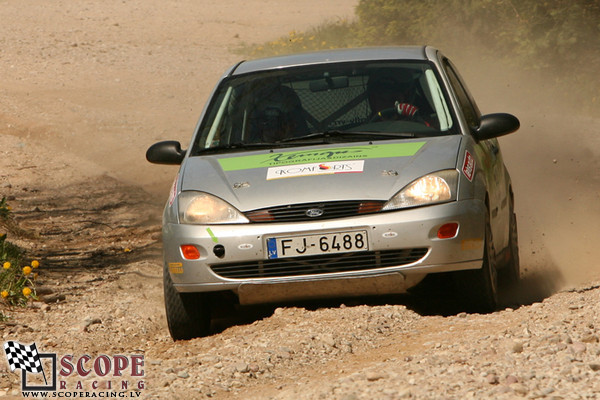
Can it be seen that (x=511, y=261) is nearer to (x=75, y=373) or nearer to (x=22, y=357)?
(x=75, y=373)

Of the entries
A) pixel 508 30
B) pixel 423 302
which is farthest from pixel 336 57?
pixel 508 30

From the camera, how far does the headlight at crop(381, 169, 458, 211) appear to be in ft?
18.2

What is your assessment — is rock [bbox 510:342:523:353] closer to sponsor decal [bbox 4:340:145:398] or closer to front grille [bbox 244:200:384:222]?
front grille [bbox 244:200:384:222]

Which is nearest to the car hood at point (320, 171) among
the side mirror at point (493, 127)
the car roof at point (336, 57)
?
the side mirror at point (493, 127)

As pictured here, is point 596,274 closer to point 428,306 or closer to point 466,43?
point 428,306

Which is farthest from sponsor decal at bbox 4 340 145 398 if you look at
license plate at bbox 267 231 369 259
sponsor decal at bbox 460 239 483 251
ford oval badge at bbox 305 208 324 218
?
sponsor decal at bbox 460 239 483 251

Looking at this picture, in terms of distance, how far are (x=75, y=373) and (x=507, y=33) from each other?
14756 millimetres

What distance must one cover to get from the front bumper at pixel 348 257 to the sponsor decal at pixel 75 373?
65cm

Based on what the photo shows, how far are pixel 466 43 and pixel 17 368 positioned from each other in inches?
630

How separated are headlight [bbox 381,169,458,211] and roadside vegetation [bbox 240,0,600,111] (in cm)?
1222

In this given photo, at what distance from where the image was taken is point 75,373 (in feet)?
17.8

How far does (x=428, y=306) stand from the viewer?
21.9 ft

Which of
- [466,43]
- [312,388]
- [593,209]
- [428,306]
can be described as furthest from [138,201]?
[466,43]

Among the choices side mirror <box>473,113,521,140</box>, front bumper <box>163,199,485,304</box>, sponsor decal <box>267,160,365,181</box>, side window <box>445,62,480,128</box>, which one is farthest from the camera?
side window <box>445,62,480,128</box>
